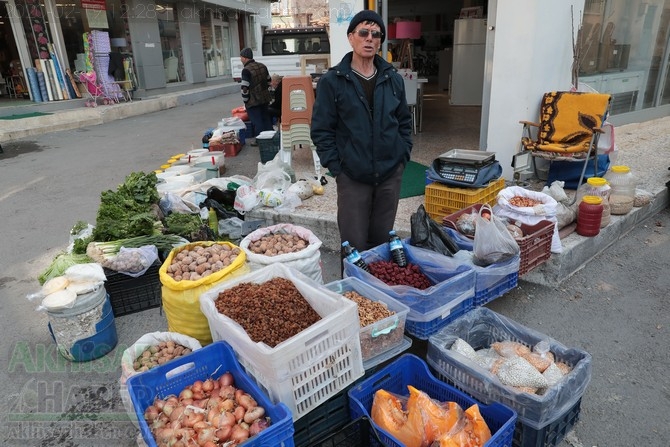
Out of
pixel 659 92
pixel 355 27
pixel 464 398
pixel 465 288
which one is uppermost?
pixel 355 27

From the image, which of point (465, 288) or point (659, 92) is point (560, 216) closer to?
point (465, 288)

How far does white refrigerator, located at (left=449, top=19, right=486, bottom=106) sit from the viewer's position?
1155cm

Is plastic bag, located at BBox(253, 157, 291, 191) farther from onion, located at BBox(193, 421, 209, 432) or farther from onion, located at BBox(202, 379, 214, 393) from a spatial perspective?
onion, located at BBox(193, 421, 209, 432)

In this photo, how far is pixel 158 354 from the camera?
9.09ft

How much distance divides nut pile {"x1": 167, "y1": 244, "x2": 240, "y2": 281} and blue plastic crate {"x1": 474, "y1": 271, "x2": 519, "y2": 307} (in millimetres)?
1797

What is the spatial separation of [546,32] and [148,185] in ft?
16.4

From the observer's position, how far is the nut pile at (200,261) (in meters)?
3.15

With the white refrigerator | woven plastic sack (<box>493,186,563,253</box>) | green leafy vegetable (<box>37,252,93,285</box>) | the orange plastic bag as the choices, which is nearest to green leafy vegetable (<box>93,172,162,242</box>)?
green leafy vegetable (<box>37,252,93,285</box>)

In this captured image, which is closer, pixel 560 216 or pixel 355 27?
pixel 355 27

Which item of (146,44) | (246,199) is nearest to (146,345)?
(246,199)

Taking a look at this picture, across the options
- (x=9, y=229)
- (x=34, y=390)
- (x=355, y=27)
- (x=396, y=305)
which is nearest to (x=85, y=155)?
(x=9, y=229)

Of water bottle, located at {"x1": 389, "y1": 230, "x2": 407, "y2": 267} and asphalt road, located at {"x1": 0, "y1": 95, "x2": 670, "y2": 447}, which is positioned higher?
water bottle, located at {"x1": 389, "y1": 230, "x2": 407, "y2": 267}

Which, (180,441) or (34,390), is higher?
(180,441)

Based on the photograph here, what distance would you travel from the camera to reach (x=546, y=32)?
18.1 ft
